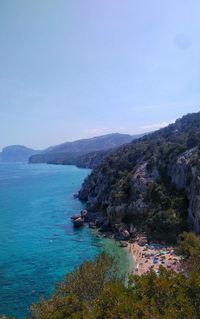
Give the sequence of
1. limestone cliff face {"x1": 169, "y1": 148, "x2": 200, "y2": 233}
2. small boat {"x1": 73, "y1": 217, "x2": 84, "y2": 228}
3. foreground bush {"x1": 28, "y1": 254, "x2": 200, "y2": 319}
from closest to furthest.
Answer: foreground bush {"x1": 28, "y1": 254, "x2": 200, "y2": 319} < limestone cliff face {"x1": 169, "y1": 148, "x2": 200, "y2": 233} < small boat {"x1": 73, "y1": 217, "x2": 84, "y2": 228}

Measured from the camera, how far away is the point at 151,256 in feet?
179

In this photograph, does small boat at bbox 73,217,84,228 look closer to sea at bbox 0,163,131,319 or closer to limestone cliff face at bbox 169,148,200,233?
sea at bbox 0,163,131,319

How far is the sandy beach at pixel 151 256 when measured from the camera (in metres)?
49.8

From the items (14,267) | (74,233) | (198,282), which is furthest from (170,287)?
(74,233)

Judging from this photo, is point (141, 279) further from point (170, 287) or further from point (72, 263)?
point (72, 263)

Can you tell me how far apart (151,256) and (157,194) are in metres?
19.6

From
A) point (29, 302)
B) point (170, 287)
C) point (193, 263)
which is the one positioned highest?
point (170, 287)

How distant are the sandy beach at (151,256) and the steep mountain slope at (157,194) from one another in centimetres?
412

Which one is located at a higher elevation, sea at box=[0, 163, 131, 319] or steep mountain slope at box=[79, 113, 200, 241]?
steep mountain slope at box=[79, 113, 200, 241]

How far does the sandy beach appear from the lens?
49.8 m

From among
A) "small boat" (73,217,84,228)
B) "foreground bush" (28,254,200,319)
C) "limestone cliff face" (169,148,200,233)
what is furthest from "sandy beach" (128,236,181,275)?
"foreground bush" (28,254,200,319)

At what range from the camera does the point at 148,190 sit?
7338cm

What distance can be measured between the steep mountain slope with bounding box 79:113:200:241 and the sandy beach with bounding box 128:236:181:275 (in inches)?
162

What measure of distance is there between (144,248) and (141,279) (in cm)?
3647
